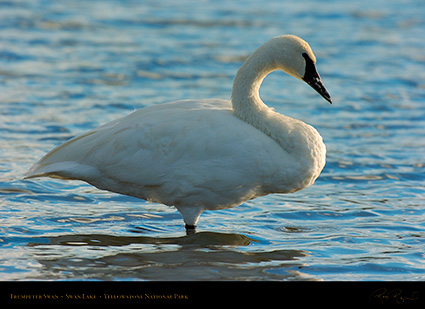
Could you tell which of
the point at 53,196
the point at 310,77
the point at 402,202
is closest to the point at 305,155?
the point at 310,77

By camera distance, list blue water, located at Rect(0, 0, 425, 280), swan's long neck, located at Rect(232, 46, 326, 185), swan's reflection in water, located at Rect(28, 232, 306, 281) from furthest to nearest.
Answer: swan's long neck, located at Rect(232, 46, 326, 185)
blue water, located at Rect(0, 0, 425, 280)
swan's reflection in water, located at Rect(28, 232, 306, 281)

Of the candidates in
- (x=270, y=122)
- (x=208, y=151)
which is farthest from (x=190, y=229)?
(x=270, y=122)

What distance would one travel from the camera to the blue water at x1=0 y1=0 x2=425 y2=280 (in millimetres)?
5910

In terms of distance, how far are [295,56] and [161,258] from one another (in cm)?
209

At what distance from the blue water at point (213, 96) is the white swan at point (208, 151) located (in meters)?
0.50

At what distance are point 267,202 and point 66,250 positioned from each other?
2.38 m

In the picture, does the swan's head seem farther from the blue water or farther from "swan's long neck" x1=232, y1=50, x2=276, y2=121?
the blue water

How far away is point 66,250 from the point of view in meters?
5.97

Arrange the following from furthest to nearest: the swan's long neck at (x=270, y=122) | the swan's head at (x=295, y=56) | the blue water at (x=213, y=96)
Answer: the swan's head at (x=295, y=56) → the swan's long neck at (x=270, y=122) → the blue water at (x=213, y=96)

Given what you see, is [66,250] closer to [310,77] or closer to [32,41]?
[310,77]

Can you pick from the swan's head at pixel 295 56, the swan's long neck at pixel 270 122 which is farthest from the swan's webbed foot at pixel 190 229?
the swan's head at pixel 295 56

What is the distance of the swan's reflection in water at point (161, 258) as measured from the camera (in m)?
5.52
